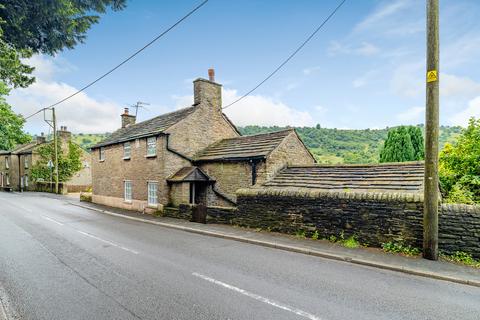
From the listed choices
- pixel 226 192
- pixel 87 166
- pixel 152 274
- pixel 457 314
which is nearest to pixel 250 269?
pixel 152 274

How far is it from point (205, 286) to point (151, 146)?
14.0 metres

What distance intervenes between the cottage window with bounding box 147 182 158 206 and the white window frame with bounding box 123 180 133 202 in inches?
105

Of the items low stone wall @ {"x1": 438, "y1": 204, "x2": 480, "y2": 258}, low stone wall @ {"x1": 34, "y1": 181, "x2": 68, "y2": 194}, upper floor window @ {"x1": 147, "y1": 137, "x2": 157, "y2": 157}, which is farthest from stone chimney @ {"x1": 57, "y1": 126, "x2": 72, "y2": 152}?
low stone wall @ {"x1": 438, "y1": 204, "x2": 480, "y2": 258}

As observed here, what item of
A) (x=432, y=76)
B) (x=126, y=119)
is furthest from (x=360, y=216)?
(x=126, y=119)

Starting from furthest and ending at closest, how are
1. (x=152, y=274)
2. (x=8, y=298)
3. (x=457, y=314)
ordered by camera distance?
1. (x=152, y=274)
2. (x=8, y=298)
3. (x=457, y=314)

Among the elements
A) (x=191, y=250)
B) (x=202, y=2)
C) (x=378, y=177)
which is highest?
(x=202, y=2)

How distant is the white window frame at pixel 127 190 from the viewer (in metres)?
20.6

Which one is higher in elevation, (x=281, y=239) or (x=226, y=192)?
(x=226, y=192)

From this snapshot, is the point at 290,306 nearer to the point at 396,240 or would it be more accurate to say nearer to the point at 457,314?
the point at 457,314

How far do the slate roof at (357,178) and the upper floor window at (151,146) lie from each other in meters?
8.64

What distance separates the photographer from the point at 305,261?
802cm

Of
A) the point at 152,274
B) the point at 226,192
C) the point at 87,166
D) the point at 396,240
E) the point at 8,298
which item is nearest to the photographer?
the point at 8,298

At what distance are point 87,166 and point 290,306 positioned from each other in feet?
161

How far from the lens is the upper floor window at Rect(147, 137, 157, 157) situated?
18172 millimetres
